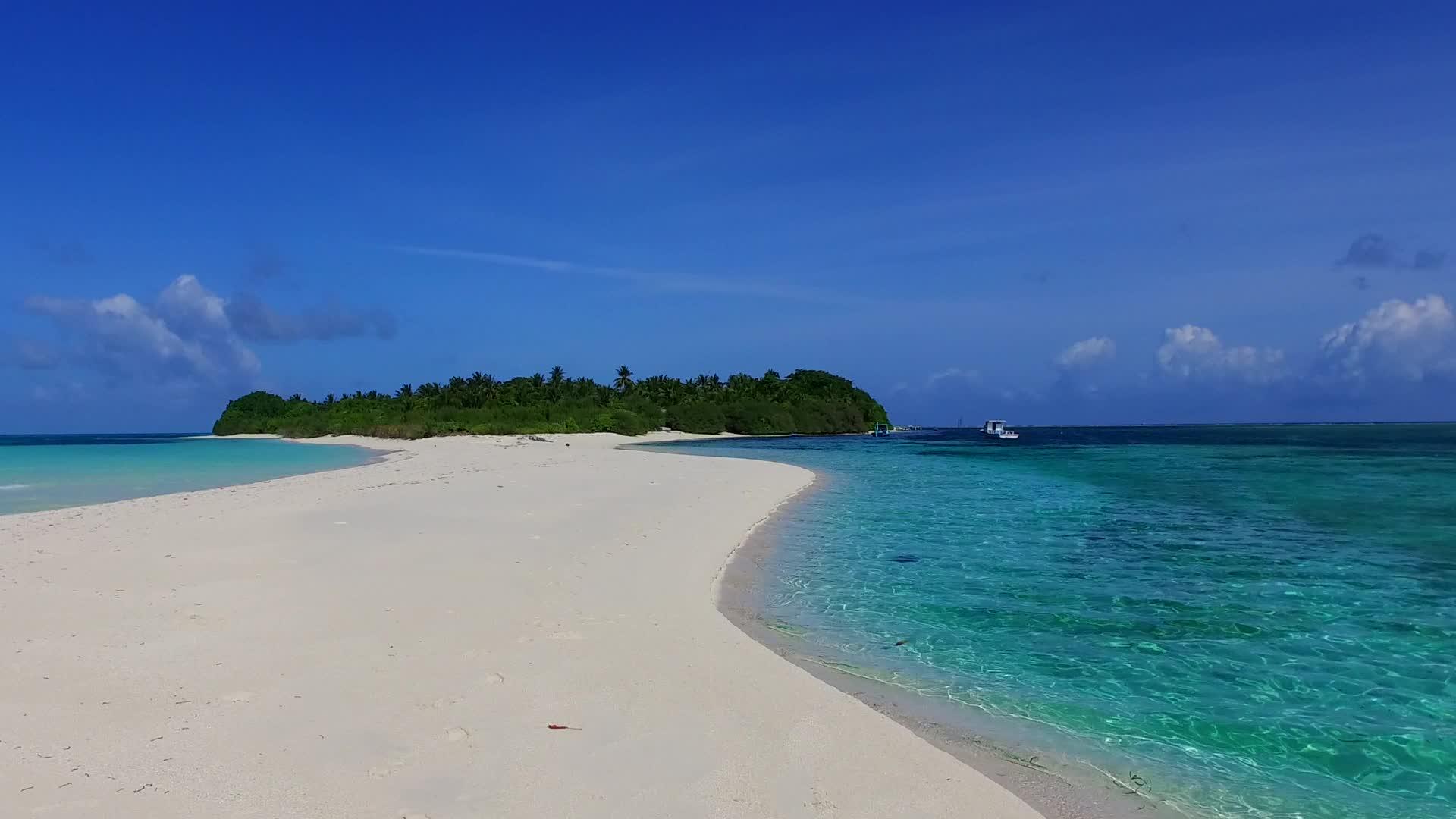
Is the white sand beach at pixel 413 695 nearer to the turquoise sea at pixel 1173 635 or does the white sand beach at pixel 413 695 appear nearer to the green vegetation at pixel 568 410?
the turquoise sea at pixel 1173 635

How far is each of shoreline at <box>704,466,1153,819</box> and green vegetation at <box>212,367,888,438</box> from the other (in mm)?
78361

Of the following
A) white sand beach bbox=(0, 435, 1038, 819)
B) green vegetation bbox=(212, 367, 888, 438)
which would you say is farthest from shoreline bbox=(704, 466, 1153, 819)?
green vegetation bbox=(212, 367, 888, 438)

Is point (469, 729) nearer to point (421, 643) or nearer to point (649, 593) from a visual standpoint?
point (421, 643)

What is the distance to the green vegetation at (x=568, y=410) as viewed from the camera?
90875 mm

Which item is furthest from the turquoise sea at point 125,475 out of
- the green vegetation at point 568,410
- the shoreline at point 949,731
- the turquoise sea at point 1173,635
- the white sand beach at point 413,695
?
the green vegetation at point 568,410

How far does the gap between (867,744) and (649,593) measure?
4827 mm

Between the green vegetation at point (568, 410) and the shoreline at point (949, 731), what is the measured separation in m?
78.4

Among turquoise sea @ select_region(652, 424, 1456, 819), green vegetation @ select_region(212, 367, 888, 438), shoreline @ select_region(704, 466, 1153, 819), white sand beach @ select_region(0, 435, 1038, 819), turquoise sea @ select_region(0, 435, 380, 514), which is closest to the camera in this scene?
white sand beach @ select_region(0, 435, 1038, 819)

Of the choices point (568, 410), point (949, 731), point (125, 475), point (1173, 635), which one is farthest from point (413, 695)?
point (568, 410)

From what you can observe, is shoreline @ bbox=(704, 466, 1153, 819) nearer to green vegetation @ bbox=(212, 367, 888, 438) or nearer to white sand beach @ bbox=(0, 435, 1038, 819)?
white sand beach @ bbox=(0, 435, 1038, 819)

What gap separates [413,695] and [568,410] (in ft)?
300

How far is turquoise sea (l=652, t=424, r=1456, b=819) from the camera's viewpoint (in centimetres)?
569

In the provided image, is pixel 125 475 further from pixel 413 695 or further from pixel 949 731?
pixel 949 731

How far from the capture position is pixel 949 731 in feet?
20.2
